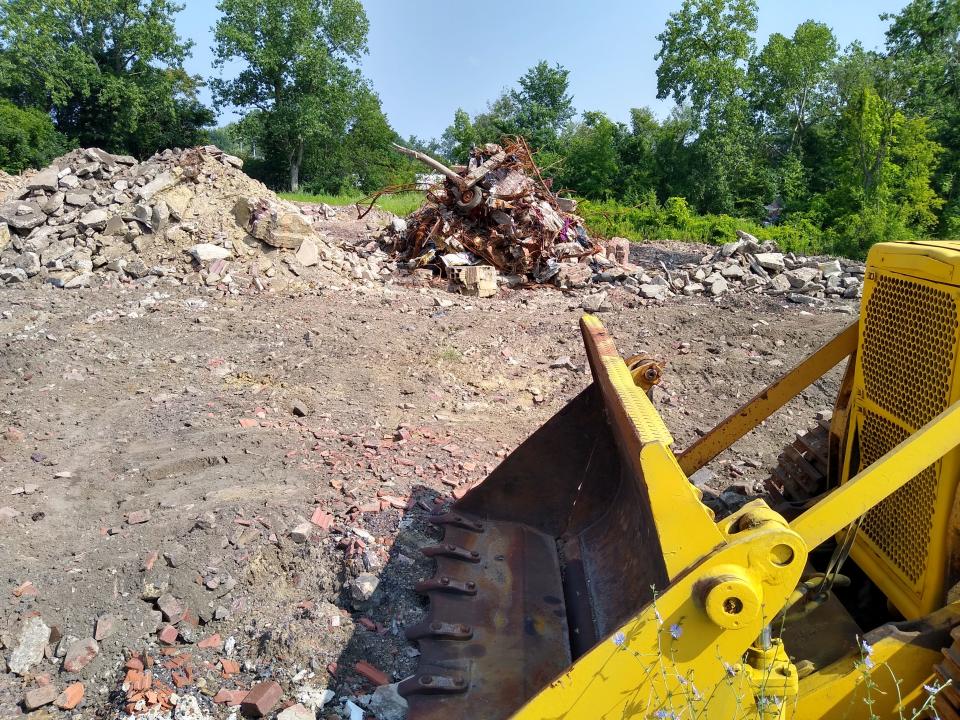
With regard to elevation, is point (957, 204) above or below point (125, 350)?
above

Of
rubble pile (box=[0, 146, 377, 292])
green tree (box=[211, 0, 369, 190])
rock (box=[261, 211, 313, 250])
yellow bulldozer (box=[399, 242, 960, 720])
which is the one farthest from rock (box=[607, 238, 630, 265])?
green tree (box=[211, 0, 369, 190])

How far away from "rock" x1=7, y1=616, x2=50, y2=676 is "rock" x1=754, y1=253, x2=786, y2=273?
10.7 metres

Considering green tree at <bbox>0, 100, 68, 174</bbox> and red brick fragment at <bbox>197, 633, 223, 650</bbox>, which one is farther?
green tree at <bbox>0, 100, 68, 174</bbox>

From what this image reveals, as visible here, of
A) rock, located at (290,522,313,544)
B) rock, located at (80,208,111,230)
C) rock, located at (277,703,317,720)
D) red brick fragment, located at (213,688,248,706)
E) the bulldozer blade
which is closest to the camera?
the bulldozer blade

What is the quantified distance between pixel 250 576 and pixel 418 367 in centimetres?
345

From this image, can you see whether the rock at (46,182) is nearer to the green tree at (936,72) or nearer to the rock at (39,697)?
the rock at (39,697)

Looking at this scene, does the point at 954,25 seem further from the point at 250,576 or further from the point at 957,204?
the point at 250,576

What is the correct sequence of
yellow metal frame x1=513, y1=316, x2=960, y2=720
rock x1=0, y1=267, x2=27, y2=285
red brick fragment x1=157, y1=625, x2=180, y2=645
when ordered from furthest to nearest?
rock x1=0, y1=267, x2=27, y2=285, red brick fragment x1=157, y1=625, x2=180, y2=645, yellow metal frame x1=513, y1=316, x2=960, y2=720

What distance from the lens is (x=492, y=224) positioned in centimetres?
1128

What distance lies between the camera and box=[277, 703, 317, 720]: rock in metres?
2.48

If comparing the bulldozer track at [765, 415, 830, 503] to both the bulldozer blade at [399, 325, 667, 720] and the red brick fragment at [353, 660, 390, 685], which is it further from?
the red brick fragment at [353, 660, 390, 685]

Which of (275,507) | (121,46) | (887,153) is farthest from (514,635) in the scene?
(121,46)

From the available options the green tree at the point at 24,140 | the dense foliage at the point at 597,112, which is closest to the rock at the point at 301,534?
the dense foliage at the point at 597,112

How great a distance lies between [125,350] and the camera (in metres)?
6.82
